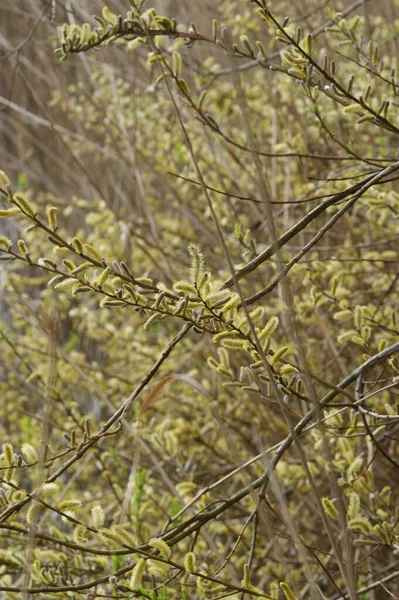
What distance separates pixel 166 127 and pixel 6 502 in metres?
1.98

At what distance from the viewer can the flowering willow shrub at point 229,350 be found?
2.76 ft

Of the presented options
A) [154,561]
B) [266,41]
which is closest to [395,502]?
[154,561]

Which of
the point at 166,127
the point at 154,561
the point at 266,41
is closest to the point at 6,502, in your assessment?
the point at 154,561

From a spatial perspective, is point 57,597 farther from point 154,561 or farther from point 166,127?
point 166,127

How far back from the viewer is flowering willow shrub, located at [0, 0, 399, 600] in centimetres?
84

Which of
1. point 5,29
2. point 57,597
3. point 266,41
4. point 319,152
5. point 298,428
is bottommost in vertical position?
point 57,597

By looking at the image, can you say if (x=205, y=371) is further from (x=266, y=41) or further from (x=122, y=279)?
(x=122, y=279)

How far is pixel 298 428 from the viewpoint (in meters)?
0.92

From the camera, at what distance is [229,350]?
2008 millimetres

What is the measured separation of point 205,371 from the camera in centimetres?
248

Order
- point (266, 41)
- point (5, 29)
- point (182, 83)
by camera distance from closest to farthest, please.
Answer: point (182, 83), point (266, 41), point (5, 29)

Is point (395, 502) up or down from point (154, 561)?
up

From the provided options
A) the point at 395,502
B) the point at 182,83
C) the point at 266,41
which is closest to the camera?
the point at 182,83

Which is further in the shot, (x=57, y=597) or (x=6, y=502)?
(x=57, y=597)
